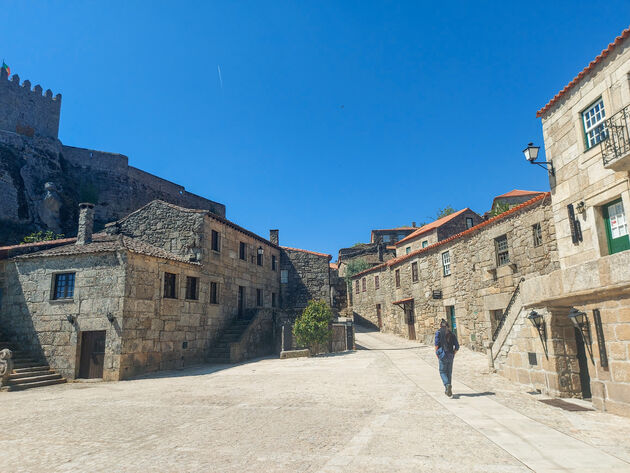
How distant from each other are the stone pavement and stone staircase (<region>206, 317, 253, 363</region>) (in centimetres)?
753

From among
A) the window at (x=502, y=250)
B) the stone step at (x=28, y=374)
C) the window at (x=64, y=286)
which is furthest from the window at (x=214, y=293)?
the window at (x=502, y=250)

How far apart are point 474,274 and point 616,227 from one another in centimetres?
860

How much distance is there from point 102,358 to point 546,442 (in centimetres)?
1484

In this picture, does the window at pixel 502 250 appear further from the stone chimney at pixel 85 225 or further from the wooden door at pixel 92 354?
the stone chimney at pixel 85 225

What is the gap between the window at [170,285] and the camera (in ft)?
56.1

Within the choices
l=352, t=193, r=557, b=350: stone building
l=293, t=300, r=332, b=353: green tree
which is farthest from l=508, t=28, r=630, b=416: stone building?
l=293, t=300, r=332, b=353: green tree

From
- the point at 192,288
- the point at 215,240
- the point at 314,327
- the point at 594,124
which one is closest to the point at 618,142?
the point at 594,124

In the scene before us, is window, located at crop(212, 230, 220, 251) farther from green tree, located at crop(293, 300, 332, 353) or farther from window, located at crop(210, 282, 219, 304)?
green tree, located at crop(293, 300, 332, 353)

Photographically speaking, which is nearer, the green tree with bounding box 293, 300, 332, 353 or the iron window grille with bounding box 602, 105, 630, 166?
the iron window grille with bounding box 602, 105, 630, 166

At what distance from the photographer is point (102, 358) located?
14.8 m

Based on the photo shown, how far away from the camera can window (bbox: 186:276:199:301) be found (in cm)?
1852

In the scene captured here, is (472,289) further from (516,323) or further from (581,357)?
(581,357)

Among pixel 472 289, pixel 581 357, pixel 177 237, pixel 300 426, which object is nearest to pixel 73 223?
pixel 177 237

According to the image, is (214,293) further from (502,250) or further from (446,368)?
(446,368)
